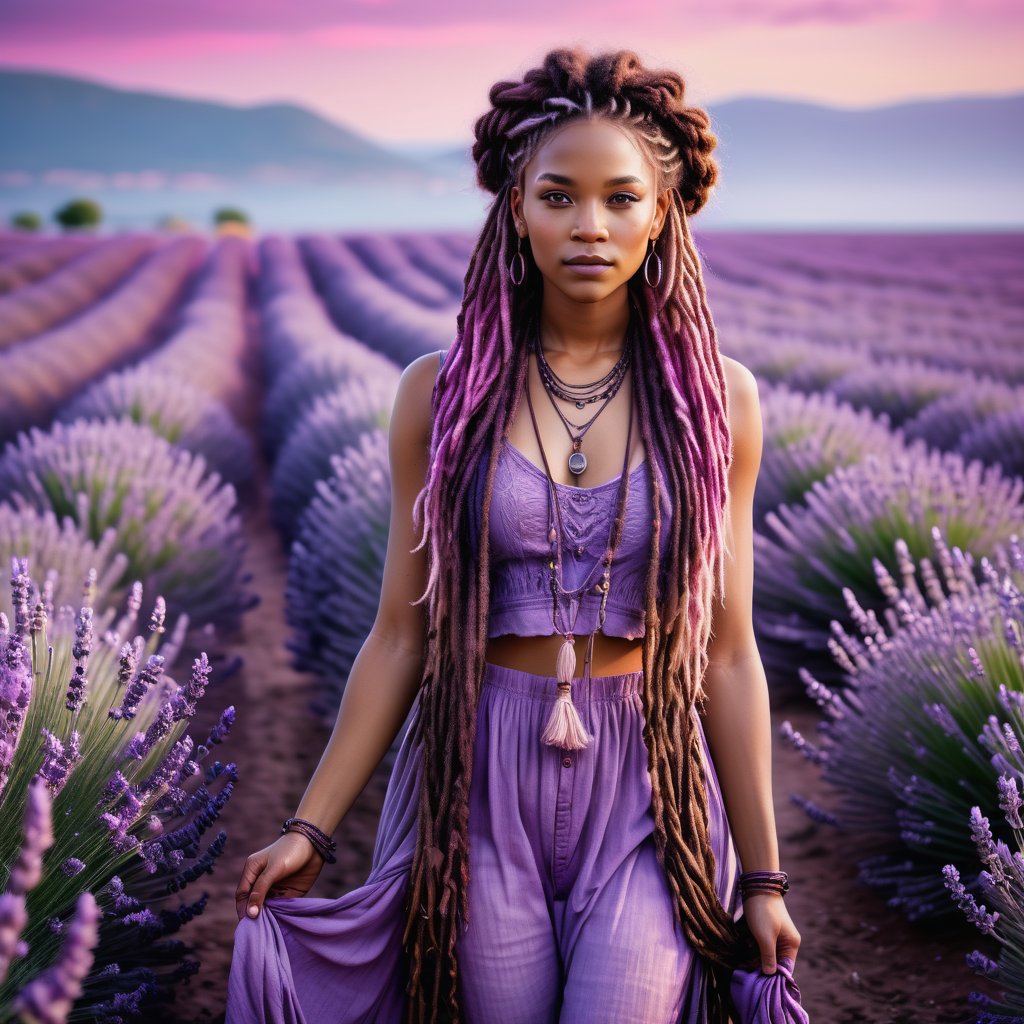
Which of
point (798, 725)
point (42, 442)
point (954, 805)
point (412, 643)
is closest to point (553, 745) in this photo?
point (412, 643)

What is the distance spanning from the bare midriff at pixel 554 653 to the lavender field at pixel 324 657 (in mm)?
406

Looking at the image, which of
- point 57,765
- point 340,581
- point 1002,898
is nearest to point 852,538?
point 340,581

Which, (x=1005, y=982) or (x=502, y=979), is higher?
(x=502, y=979)

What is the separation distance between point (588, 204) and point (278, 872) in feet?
3.12

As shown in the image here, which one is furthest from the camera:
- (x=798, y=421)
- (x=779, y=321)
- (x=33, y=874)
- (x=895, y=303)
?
(x=895, y=303)

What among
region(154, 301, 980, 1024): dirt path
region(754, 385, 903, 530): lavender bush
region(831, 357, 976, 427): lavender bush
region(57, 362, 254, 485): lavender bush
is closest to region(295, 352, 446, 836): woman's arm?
region(154, 301, 980, 1024): dirt path

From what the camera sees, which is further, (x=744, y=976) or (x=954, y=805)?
(x=954, y=805)

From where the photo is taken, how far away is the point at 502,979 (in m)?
1.57

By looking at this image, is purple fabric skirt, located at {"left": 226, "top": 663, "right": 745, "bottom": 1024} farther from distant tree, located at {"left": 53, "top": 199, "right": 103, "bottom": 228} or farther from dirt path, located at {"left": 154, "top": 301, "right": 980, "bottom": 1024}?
distant tree, located at {"left": 53, "top": 199, "right": 103, "bottom": 228}

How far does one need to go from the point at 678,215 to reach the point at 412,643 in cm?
71

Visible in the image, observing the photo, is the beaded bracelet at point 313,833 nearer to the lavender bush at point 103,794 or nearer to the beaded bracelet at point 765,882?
the lavender bush at point 103,794

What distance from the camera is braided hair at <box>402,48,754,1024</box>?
5.30 ft

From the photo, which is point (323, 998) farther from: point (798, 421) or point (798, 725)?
point (798, 421)

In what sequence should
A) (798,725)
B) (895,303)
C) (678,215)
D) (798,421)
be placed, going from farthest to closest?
(895,303) < (798,421) < (798,725) < (678,215)
